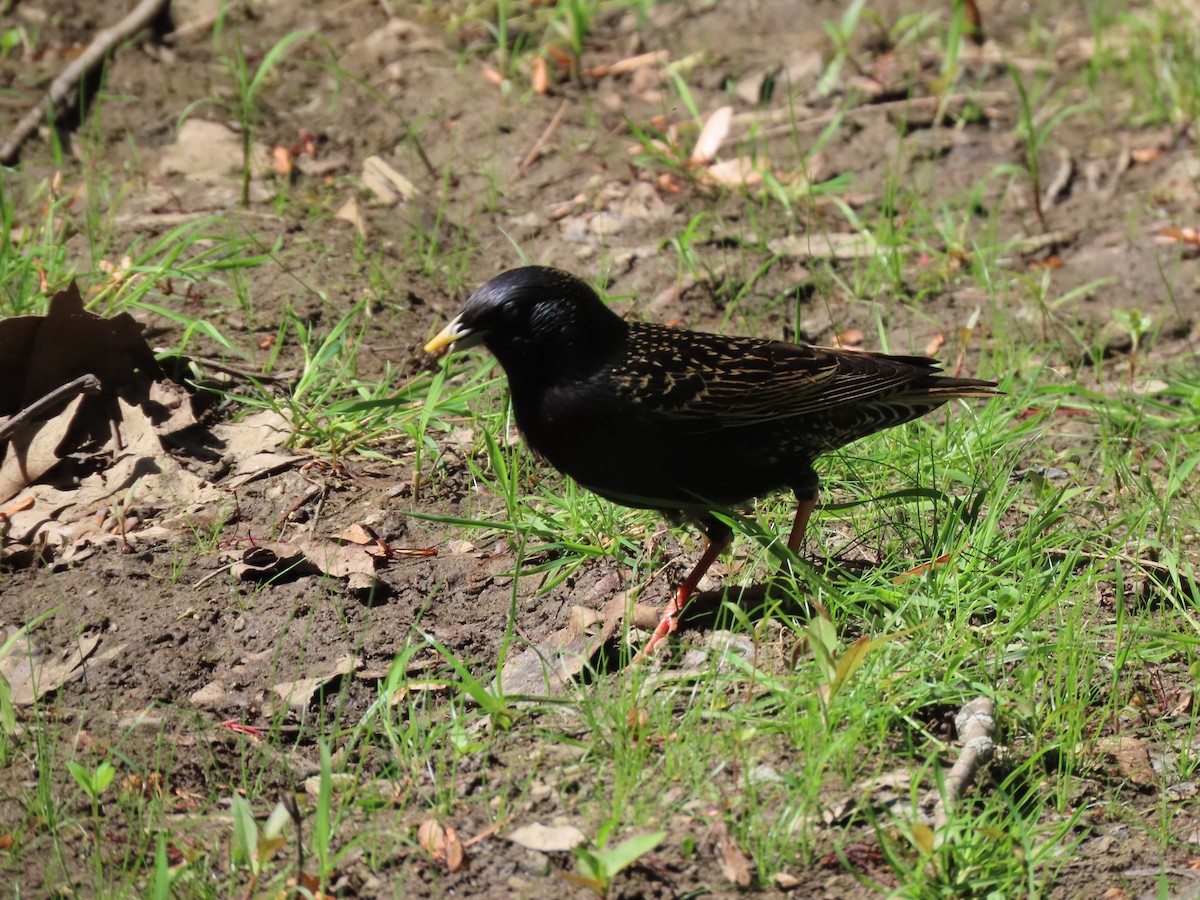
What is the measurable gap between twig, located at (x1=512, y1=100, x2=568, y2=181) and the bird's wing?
2.49m

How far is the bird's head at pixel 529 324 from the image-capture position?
4.03 meters

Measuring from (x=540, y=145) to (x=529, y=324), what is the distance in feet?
9.99

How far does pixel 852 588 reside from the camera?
4.05 meters

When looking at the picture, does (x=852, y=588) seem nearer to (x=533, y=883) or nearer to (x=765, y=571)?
(x=765, y=571)

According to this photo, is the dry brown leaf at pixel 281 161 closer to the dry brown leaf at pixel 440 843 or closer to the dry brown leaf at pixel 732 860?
the dry brown leaf at pixel 440 843

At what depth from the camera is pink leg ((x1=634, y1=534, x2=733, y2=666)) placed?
405cm

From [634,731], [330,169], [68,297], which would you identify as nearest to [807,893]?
[634,731]

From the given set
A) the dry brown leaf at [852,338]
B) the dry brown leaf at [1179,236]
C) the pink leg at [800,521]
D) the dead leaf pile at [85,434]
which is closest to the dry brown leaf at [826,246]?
the dry brown leaf at [852,338]

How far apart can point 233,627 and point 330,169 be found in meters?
3.09

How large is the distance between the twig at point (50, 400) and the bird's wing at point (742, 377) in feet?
5.97

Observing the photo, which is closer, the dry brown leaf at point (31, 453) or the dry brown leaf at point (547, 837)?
the dry brown leaf at point (547, 837)

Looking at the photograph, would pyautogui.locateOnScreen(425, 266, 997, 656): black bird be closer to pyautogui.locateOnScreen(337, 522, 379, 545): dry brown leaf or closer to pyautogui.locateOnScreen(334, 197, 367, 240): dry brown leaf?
pyautogui.locateOnScreen(337, 522, 379, 545): dry brown leaf

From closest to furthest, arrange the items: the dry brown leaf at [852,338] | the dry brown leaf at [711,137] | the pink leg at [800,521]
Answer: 1. the pink leg at [800,521]
2. the dry brown leaf at [852,338]
3. the dry brown leaf at [711,137]

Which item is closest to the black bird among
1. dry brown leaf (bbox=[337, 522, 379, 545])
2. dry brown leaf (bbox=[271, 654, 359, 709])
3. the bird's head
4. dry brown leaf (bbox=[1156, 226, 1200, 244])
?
the bird's head
